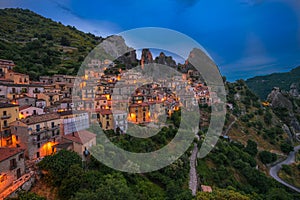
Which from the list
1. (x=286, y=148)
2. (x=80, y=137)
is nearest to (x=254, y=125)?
(x=286, y=148)

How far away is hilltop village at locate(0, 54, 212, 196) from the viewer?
12.2 m

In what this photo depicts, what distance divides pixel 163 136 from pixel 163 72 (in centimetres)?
3087

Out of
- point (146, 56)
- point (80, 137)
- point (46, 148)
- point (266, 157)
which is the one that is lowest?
point (266, 157)

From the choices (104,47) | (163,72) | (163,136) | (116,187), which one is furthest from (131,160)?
(104,47)

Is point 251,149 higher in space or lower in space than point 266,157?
higher

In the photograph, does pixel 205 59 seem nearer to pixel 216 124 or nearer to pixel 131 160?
pixel 216 124

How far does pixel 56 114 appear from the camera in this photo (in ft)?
51.8

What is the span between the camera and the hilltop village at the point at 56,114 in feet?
39.9

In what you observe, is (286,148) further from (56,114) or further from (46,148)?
(46,148)

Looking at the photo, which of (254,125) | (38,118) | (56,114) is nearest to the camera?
(38,118)

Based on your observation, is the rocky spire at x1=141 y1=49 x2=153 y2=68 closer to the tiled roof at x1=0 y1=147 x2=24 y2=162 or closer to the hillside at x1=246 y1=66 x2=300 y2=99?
the tiled roof at x1=0 y1=147 x2=24 y2=162

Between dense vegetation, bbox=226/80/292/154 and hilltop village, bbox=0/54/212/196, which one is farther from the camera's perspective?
dense vegetation, bbox=226/80/292/154

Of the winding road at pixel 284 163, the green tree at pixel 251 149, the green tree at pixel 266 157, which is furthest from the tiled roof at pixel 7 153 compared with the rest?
the green tree at pixel 266 157

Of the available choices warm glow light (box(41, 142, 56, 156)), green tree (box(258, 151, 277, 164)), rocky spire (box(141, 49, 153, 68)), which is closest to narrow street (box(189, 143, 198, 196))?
warm glow light (box(41, 142, 56, 156))
